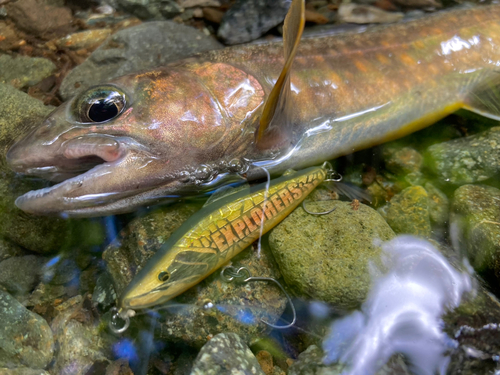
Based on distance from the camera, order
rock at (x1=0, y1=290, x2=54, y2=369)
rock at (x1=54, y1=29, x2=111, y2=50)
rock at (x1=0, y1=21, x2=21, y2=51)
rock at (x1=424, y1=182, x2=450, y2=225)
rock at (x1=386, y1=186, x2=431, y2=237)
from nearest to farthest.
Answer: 1. rock at (x1=0, y1=290, x2=54, y2=369)
2. rock at (x1=386, y1=186, x2=431, y2=237)
3. rock at (x1=424, y1=182, x2=450, y2=225)
4. rock at (x1=0, y1=21, x2=21, y2=51)
5. rock at (x1=54, y1=29, x2=111, y2=50)

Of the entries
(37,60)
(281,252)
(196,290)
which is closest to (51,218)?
(196,290)

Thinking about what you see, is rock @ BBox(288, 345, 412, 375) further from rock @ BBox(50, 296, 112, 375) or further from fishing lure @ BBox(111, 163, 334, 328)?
rock @ BBox(50, 296, 112, 375)

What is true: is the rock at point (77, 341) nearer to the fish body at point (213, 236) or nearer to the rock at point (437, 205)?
the fish body at point (213, 236)

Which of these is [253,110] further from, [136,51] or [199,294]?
[136,51]

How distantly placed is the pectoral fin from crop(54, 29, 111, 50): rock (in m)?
3.79

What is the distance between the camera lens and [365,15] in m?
4.24

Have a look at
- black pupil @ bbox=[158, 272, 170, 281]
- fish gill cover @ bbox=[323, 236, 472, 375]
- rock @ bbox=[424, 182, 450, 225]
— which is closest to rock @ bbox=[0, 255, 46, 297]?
black pupil @ bbox=[158, 272, 170, 281]

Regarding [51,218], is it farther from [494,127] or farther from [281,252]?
[494,127]

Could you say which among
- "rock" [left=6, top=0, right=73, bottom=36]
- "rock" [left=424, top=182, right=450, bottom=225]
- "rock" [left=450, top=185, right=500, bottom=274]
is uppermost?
"rock" [left=6, top=0, right=73, bottom=36]

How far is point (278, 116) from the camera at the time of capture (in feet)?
8.59

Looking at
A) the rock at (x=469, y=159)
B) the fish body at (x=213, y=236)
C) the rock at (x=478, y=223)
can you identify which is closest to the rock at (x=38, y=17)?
the fish body at (x=213, y=236)

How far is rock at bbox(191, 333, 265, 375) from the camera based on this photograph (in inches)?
85.6

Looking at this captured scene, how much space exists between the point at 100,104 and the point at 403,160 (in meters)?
2.45

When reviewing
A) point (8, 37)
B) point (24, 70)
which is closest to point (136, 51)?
point (24, 70)
